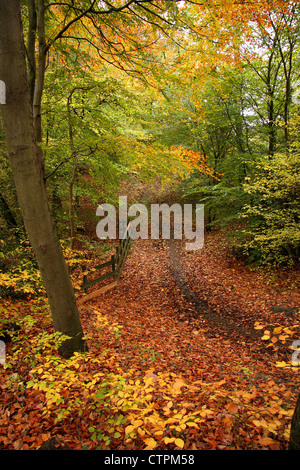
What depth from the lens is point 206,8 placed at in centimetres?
427

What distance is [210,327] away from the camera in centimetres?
678

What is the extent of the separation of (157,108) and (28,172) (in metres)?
4.19

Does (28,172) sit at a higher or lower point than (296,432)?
higher

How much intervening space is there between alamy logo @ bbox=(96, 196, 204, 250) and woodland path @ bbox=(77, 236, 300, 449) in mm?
3664

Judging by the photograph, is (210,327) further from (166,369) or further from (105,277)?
(105,277)

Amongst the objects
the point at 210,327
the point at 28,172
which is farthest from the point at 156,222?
the point at 28,172

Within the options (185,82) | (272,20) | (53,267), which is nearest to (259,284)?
(185,82)

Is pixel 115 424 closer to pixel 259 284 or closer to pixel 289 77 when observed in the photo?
pixel 259 284

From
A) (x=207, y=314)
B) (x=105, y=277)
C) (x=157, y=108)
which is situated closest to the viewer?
(x=157, y=108)

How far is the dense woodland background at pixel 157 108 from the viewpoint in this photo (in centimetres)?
450

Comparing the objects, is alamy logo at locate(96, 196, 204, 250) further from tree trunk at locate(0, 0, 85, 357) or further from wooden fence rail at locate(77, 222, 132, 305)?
tree trunk at locate(0, 0, 85, 357)

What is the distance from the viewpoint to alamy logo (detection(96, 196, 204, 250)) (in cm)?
1570

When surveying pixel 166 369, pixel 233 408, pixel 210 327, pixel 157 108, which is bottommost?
pixel 210 327
